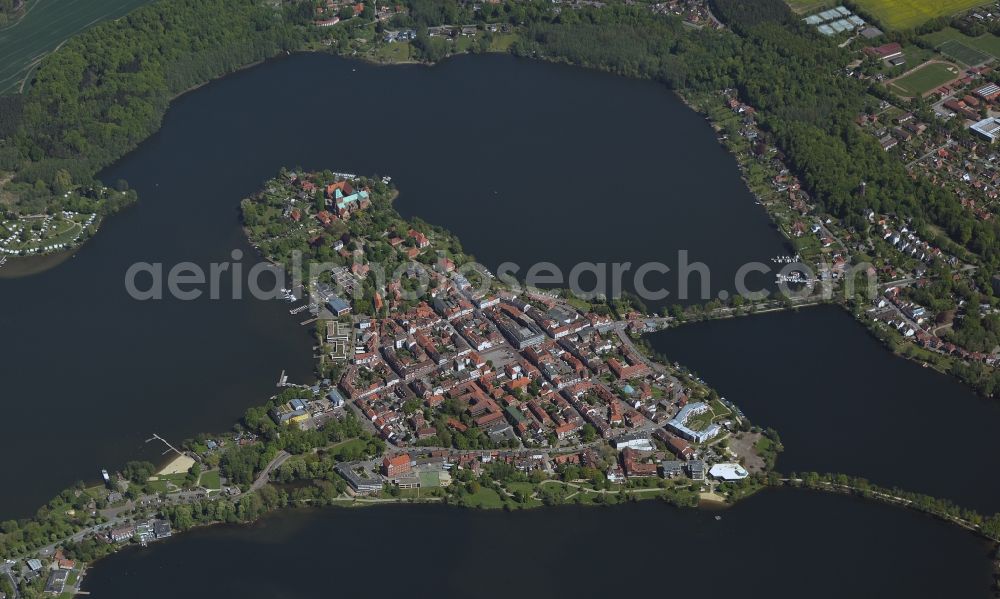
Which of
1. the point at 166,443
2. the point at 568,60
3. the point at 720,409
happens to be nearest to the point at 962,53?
the point at 568,60

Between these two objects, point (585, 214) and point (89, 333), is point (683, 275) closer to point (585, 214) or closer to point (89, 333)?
point (585, 214)

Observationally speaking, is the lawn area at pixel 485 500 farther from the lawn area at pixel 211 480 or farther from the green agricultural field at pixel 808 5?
the green agricultural field at pixel 808 5

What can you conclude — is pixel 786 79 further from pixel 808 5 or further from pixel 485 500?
pixel 485 500

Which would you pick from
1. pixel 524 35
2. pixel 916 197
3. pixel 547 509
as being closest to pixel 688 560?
pixel 547 509

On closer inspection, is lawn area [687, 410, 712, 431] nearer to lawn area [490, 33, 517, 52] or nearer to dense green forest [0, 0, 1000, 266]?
dense green forest [0, 0, 1000, 266]

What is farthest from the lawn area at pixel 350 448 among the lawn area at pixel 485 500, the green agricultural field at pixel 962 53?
the green agricultural field at pixel 962 53
